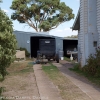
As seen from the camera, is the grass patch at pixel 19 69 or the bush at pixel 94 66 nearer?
the bush at pixel 94 66

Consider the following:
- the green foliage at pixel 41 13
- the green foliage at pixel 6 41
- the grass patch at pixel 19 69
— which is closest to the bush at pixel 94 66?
the grass patch at pixel 19 69

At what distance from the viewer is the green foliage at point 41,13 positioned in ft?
138

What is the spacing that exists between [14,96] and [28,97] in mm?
499

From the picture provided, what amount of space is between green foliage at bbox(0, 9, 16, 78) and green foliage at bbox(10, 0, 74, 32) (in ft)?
119

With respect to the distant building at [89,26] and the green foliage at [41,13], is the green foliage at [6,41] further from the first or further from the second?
the green foliage at [41,13]

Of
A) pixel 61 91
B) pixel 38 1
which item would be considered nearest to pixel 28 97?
pixel 61 91

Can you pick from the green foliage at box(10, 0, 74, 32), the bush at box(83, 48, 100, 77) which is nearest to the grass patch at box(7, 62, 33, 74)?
the bush at box(83, 48, 100, 77)

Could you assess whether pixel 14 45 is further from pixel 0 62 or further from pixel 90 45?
pixel 90 45

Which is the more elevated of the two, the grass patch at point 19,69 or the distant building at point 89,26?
the distant building at point 89,26

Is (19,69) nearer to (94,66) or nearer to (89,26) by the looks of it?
(89,26)

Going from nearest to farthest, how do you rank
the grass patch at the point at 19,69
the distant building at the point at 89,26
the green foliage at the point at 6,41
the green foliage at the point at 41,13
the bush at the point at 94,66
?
the green foliage at the point at 6,41 < the bush at the point at 94,66 < the distant building at the point at 89,26 < the grass patch at the point at 19,69 < the green foliage at the point at 41,13

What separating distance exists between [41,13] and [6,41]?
3801 centimetres

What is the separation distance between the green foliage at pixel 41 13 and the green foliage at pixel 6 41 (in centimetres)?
3632

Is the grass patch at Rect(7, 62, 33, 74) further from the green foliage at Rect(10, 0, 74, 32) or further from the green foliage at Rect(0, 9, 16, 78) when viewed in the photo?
the green foliage at Rect(10, 0, 74, 32)
